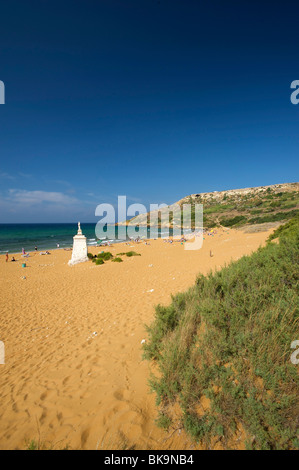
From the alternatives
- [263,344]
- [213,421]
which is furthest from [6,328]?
[263,344]

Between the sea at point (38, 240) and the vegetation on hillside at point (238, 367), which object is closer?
the vegetation on hillside at point (238, 367)

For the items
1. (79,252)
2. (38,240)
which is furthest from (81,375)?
(38,240)

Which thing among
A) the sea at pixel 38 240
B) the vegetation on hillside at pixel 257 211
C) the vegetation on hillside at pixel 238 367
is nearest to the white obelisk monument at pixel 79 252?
the vegetation on hillside at pixel 238 367

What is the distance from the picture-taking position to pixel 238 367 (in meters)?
2.38

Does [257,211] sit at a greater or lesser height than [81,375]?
greater

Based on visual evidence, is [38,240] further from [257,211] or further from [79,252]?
[257,211]

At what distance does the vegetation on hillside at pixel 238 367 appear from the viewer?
2031 millimetres

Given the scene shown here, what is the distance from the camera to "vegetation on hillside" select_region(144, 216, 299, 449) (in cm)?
203

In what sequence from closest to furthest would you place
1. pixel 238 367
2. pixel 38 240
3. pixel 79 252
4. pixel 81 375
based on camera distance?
pixel 238 367 → pixel 81 375 → pixel 79 252 → pixel 38 240

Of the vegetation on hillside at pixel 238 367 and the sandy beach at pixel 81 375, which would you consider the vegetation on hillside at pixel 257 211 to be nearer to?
the sandy beach at pixel 81 375

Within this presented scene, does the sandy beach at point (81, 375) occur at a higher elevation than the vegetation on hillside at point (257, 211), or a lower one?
lower

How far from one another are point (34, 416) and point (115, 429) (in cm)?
145

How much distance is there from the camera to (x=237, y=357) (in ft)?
8.45
